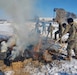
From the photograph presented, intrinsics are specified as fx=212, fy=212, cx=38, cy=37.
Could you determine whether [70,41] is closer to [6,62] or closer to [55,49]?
[55,49]

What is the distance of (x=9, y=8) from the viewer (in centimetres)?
917

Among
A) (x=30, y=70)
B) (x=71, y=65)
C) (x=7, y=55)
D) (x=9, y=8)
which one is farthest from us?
(x=9, y=8)

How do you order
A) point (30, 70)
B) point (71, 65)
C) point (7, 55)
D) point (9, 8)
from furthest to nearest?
point (9, 8) → point (7, 55) → point (71, 65) → point (30, 70)

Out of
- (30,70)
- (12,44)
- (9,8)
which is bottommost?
(30,70)

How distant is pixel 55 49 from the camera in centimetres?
987

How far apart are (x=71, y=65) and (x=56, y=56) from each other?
3.91ft

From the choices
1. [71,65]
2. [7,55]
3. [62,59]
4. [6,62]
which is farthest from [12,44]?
[71,65]

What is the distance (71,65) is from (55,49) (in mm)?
2155

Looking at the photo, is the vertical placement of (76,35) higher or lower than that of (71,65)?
higher

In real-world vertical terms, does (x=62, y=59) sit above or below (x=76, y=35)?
below

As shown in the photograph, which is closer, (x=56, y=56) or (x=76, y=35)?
(x=76, y=35)

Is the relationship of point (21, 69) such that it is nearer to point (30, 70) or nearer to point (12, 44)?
point (30, 70)

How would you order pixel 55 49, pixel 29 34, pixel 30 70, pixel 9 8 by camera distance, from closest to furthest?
1. pixel 30 70
2. pixel 9 8
3. pixel 55 49
4. pixel 29 34

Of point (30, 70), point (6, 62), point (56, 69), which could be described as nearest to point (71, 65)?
point (56, 69)
